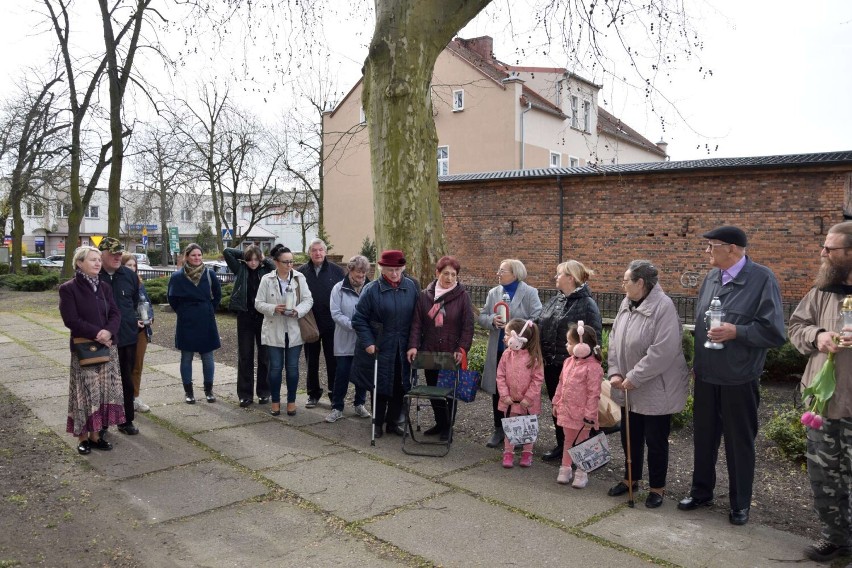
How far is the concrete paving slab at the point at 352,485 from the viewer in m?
4.61

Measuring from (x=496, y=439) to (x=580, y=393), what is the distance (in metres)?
1.33

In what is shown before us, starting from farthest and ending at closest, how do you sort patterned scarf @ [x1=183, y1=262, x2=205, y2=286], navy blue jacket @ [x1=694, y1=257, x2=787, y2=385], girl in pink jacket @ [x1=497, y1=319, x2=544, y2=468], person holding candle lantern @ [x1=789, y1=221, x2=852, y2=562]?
patterned scarf @ [x1=183, y1=262, x2=205, y2=286], girl in pink jacket @ [x1=497, y1=319, x2=544, y2=468], navy blue jacket @ [x1=694, y1=257, x2=787, y2=385], person holding candle lantern @ [x1=789, y1=221, x2=852, y2=562]

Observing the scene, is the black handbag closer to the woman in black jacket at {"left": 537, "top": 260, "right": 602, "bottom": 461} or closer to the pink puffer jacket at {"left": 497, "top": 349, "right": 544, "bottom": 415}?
the pink puffer jacket at {"left": 497, "top": 349, "right": 544, "bottom": 415}

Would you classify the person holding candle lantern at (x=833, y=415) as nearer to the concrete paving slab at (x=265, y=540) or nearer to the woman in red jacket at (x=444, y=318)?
the concrete paving slab at (x=265, y=540)

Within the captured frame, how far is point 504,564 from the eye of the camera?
12.3ft

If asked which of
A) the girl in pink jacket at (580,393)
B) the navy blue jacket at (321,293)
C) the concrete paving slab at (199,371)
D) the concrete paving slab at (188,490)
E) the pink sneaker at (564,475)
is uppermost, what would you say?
the navy blue jacket at (321,293)

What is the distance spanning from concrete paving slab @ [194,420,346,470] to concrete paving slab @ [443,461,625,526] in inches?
53.0

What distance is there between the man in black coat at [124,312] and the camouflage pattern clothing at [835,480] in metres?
5.61

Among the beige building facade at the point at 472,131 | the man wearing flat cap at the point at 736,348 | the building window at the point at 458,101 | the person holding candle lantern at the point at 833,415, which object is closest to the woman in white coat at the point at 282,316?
the man wearing flat cap at the point at 736,348

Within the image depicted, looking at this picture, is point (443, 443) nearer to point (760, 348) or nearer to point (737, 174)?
point (760, 348)

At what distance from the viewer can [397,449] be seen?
596cm

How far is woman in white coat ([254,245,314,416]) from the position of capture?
22.8 feet

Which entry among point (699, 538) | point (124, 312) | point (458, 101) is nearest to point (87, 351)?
point (124, 312)

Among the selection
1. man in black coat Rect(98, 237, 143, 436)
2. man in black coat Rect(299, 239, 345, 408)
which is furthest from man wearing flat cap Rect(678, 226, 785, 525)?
man in black coat Rect(98, 237, 143, 436)
